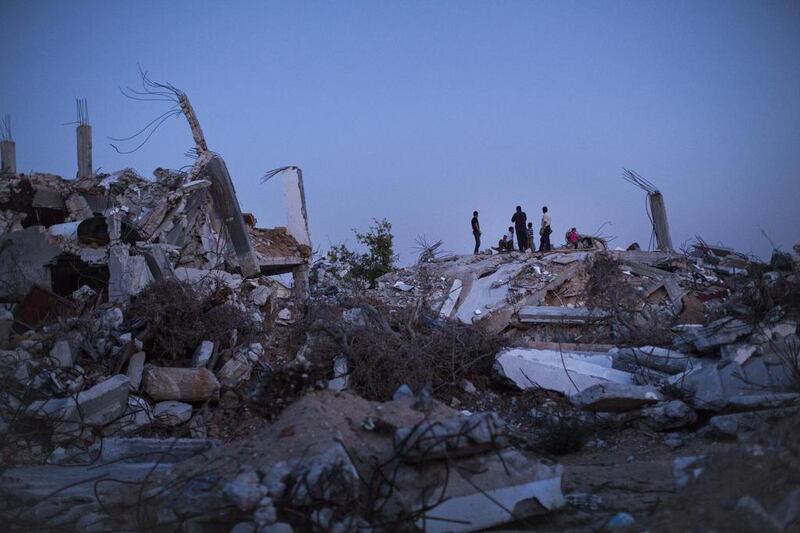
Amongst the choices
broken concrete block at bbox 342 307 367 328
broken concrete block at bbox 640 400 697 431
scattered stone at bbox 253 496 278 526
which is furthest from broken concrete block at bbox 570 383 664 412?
scattered stone at bbox 253 496 278 526

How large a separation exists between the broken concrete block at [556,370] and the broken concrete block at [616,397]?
65 cm

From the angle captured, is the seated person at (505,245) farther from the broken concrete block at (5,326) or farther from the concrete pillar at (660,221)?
the broken concrete block at (5,326)

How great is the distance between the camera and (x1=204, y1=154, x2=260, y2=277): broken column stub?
1296 centimetres

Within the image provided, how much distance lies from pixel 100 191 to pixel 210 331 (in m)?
6.21

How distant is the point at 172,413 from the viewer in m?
6.75

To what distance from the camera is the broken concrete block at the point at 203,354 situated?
7649 millimetres

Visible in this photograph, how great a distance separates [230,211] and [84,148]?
600cm

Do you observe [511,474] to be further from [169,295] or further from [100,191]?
[100,191]

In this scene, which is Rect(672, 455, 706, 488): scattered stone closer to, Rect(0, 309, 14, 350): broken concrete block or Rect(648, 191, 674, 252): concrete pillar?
Rect(0, 309, 14, 350): broken concrete block

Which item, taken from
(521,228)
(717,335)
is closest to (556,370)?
(717,335)

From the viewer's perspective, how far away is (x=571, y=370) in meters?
6.85

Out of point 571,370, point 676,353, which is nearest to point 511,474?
point 571,370

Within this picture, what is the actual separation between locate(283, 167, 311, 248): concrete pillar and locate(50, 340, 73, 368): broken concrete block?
899 cm

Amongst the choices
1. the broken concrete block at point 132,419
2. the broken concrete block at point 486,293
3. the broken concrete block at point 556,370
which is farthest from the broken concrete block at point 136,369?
the broken concrete block at point 486,293
